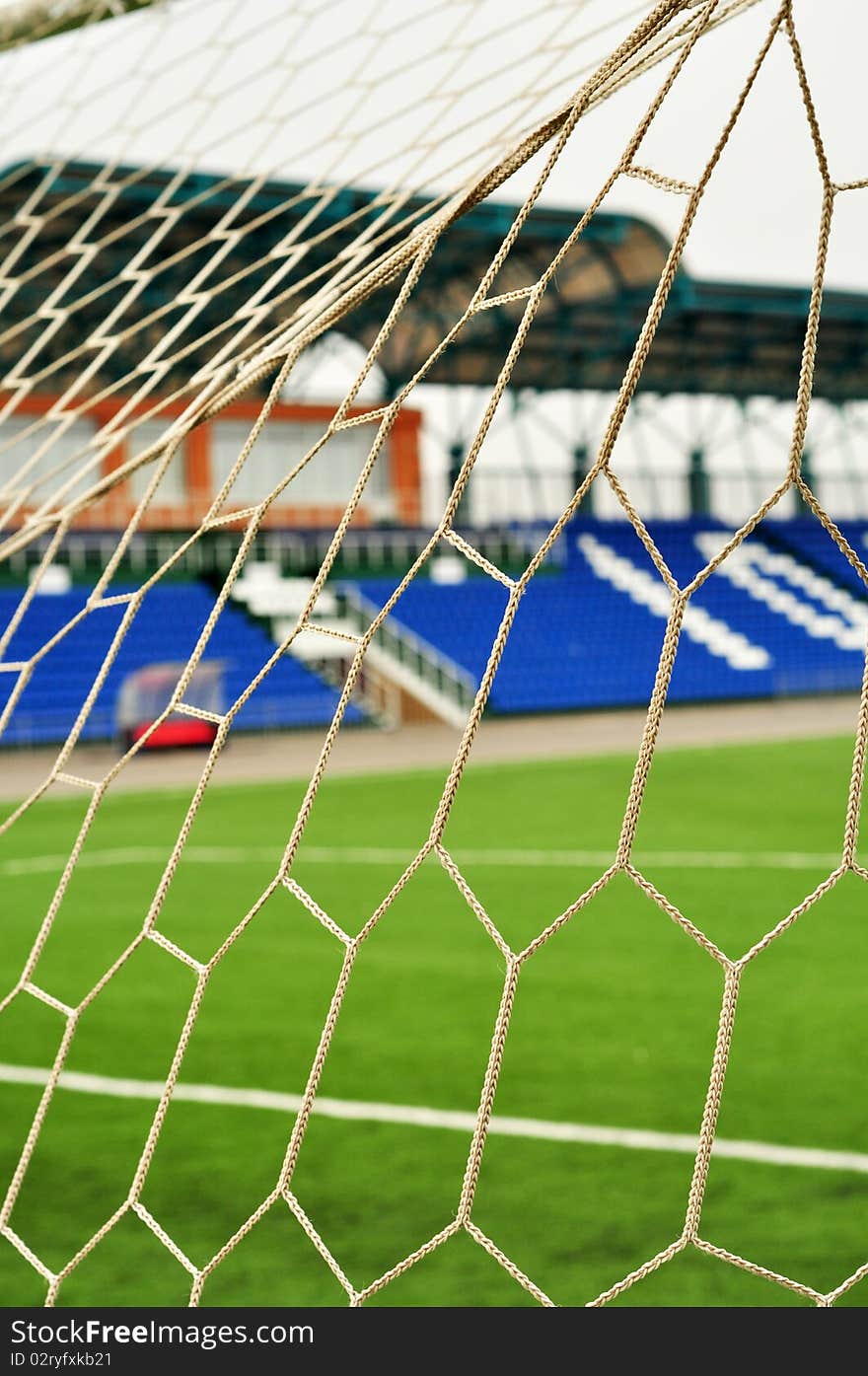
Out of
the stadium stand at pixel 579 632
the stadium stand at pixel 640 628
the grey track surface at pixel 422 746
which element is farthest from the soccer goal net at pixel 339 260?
the stadium stand at pixel 640 628

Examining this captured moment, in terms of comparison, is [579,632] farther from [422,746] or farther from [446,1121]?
[446,1121]

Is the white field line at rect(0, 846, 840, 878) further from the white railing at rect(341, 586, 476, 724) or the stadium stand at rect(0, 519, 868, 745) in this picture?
the white railing at rect(341, 586, 476, 724)

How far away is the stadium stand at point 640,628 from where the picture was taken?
20844mm

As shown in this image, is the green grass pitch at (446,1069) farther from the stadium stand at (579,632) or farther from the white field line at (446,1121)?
the stadium stand at (579,632)

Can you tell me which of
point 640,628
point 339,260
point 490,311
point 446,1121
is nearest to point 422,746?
point 490,311

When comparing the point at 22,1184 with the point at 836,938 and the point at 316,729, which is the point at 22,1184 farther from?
the point at 316,729

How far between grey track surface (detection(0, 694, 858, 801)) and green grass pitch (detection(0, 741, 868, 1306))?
18.5ft

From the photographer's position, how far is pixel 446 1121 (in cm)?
375

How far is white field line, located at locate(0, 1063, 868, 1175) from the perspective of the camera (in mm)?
3381

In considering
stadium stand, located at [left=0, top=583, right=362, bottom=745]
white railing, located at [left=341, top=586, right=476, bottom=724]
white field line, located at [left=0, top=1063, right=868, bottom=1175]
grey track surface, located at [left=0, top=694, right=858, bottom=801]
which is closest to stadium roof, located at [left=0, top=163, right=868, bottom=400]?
stadium stand, located at [left=0, top=583, right=362, bottom=745]

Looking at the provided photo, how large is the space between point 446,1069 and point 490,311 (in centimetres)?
1563

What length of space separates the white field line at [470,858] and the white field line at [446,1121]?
403 centimetres
